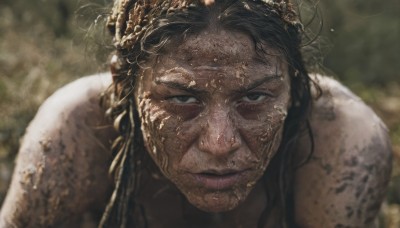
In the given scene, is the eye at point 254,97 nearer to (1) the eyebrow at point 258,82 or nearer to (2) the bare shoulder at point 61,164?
(1) the eyebrow at point 258,82

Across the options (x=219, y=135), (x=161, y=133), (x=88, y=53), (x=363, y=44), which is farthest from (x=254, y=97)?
(x=363, y=44)

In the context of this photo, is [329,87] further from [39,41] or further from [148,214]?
[39,41]

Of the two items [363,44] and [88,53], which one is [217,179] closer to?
[88,53]

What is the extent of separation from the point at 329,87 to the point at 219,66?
2.52 ft

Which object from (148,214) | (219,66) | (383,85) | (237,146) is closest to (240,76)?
(219,66)

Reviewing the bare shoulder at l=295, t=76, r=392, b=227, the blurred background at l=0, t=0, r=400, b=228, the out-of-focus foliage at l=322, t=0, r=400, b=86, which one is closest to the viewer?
the bare shoulder at l=295, t=76, r=392, b=227

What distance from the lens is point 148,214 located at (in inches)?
114

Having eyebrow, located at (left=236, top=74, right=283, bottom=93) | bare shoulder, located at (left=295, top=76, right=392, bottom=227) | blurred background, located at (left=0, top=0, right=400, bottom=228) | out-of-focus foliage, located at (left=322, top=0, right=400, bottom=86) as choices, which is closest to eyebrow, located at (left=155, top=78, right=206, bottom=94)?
eyebrow, located at (left=236, top=74, right=283, bottom=93)

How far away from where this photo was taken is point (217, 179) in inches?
92.0

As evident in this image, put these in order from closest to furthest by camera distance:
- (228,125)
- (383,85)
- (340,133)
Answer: (228,125) < (340,133) < (383,85)

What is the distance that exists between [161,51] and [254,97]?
1.05 ft

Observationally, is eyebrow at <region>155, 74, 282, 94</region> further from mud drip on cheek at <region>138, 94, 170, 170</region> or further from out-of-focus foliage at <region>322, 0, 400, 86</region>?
out-of-focus foliage at <region>322, 0, 400, 86</region>

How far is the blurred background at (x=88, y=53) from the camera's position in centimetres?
311

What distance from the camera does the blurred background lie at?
10.2 ft
